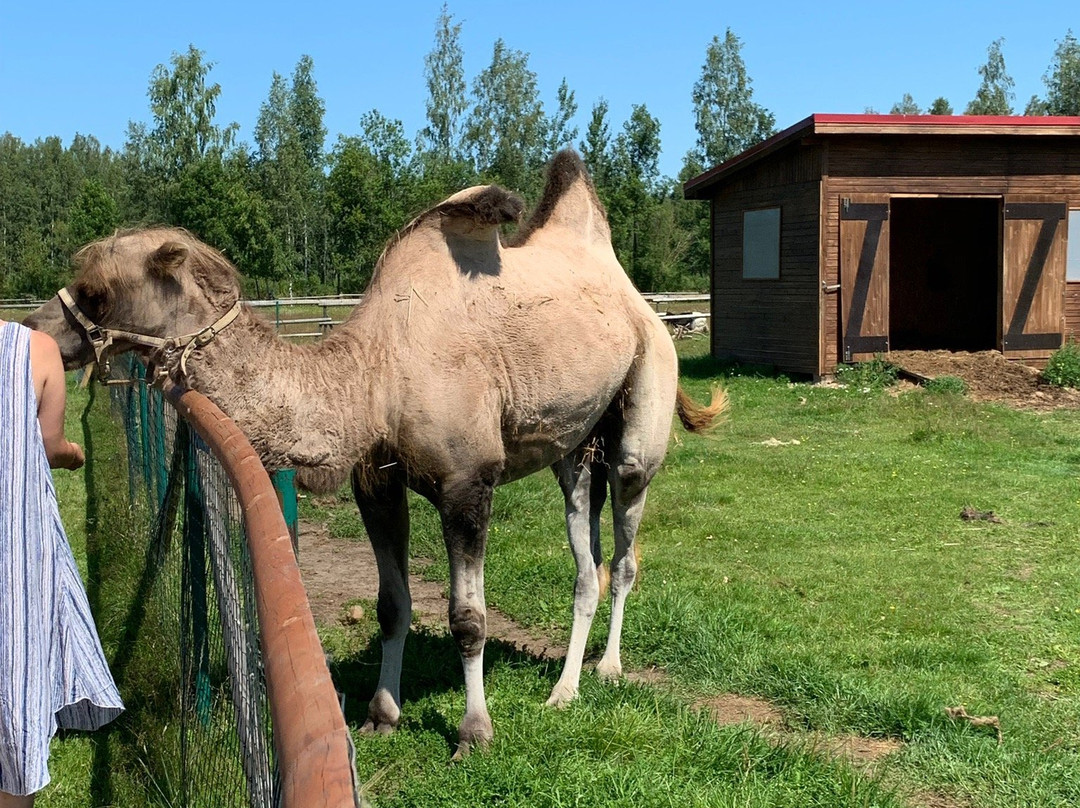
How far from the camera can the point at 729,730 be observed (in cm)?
411

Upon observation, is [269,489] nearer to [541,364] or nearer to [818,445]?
[541,364]

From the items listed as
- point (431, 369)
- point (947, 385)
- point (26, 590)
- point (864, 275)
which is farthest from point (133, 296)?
point (864, 275)

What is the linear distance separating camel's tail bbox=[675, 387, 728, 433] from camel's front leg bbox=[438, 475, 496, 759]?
83.7 inches

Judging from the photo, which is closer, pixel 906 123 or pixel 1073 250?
pixel 906 123

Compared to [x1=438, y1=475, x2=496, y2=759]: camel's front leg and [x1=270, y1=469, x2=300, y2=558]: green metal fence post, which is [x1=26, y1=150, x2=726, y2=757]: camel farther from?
[x1=270, y1=469, x2=300, y2=558]: green metal fence post

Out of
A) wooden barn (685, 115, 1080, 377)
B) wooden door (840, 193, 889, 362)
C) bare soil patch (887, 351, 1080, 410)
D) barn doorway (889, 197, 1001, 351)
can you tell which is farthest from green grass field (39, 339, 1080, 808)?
barn doorway (889, 197, 1001, 351)

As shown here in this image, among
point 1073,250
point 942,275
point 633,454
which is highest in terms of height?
point 1073,250

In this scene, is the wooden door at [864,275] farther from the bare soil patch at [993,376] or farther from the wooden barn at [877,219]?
the bare soil patch at [993,376]

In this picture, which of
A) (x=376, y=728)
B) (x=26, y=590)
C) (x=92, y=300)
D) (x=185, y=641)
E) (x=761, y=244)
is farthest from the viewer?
(x=761, y=244)

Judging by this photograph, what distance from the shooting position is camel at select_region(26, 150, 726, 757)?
3.77 m

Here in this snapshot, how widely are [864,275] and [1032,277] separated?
2.79 metres

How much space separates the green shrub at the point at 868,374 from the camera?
604 inches

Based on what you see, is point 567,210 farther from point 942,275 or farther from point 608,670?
point 942,275

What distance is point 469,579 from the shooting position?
4195 millimetres
